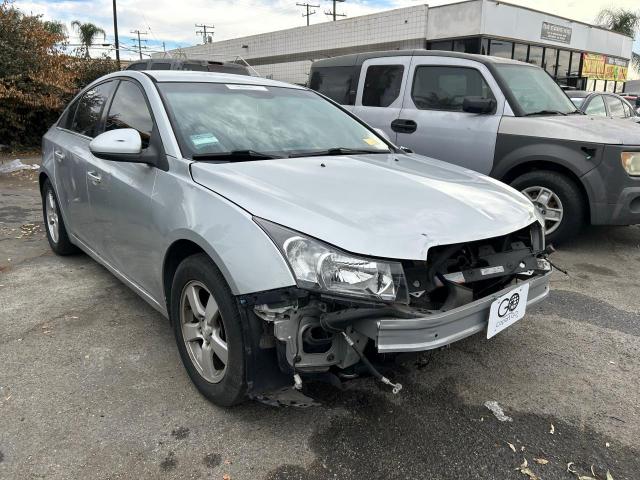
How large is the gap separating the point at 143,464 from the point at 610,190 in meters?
4.62

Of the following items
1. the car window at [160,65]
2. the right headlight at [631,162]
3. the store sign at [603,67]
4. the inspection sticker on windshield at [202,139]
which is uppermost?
the store sign at [603,67]

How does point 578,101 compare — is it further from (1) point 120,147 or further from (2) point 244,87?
(1) point 120,147

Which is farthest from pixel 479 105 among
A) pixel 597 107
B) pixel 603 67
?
pixel 603 67

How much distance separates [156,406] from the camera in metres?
2.61

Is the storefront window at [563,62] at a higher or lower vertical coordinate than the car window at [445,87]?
higher

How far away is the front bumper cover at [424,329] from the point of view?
2068mm

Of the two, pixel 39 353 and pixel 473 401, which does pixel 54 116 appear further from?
pixel 473 401

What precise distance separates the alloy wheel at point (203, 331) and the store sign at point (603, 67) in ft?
98.6

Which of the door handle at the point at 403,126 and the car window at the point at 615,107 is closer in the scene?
the door handle at the point at 403,126

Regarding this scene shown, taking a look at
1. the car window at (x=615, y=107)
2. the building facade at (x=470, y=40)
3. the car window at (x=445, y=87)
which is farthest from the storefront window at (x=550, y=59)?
the car window at (x=445, y=87)

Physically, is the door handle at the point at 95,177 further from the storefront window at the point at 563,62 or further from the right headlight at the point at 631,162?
the storefront window at the point at 563,62

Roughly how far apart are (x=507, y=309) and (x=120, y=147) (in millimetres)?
2162

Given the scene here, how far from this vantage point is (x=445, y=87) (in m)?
5.91

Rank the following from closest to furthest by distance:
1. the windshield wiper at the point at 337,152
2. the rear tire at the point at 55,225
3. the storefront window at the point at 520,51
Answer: the windshield wiper at the point at 337,152, the rear tire at the point at 55,225, the storefront window at the point at 520,51
